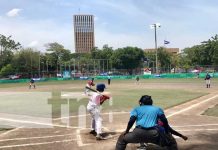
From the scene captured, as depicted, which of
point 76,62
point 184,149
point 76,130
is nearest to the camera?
point 184,149

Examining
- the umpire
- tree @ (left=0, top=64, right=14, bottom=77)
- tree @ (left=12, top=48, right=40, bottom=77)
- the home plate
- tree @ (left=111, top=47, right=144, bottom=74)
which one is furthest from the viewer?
tree @ (left=111, top=47, right=144, bottom=74)

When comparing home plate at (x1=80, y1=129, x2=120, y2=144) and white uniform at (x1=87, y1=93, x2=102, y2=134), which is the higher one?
white uniform at (x1=87, y1=93, x2=102, y2=134)

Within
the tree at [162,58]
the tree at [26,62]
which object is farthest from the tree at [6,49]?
the tree at [162,58]

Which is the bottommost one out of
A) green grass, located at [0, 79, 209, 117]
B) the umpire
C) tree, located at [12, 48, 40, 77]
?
green grass, located at [0, 79, 209, 117]

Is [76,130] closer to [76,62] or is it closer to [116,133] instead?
[116,133]

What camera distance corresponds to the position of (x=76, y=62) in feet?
443

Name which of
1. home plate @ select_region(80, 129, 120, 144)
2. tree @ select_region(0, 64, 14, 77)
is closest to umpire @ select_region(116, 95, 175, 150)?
home plate @ select_region(80, 129, 120, 144)

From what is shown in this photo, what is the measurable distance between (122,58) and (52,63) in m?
24.6

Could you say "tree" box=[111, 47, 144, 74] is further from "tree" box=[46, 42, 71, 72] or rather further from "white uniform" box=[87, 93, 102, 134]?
"white uniform" box=[87, 93, 102, 134]

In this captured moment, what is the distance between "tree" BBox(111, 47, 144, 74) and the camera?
128 m

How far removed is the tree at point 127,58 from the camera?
127588mm

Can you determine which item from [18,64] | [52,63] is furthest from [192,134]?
[52,63]

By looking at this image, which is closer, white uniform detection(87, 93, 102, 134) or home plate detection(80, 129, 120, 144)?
home plate detection(80, 129, 120, 144)

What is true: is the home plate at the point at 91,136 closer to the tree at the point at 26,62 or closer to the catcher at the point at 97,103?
the catcher at the point at 97,103
